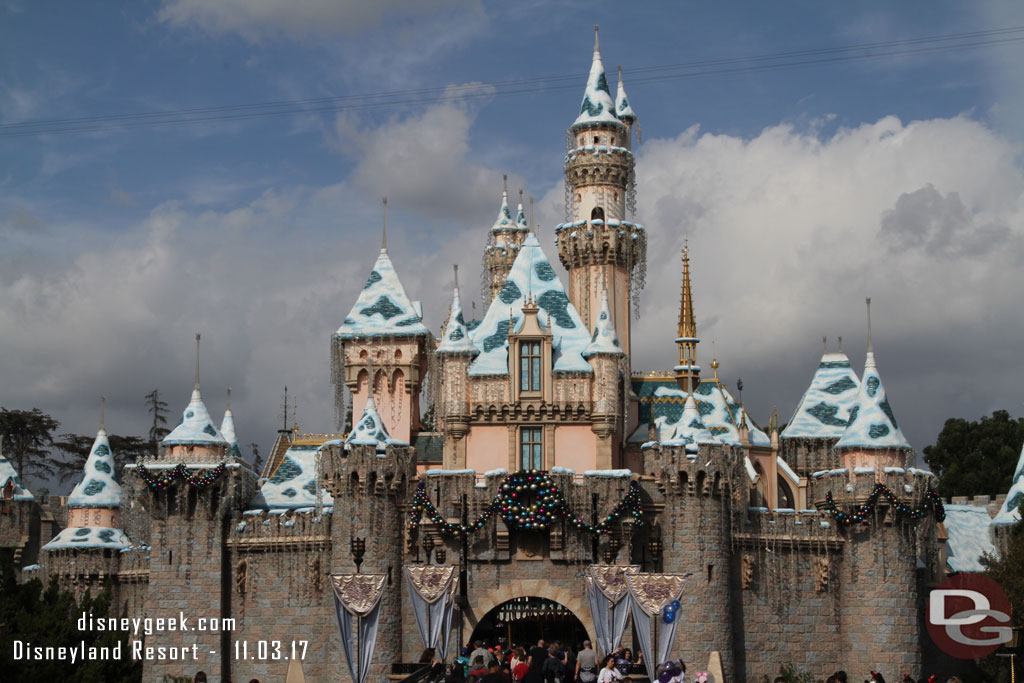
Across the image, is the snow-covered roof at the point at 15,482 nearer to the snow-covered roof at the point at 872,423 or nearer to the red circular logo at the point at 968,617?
the snow-covered roof at the point at 872,423

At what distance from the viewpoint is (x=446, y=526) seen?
44.5m

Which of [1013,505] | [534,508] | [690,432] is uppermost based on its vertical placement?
[690,432]

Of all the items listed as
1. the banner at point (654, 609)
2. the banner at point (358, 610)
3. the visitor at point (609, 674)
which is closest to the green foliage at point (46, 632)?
the banner at point (358, 610)

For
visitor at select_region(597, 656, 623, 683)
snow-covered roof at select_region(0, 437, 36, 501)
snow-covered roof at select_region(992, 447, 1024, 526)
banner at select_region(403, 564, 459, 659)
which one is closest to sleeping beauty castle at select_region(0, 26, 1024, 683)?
banner at select_region(403, 564, 459, 659)

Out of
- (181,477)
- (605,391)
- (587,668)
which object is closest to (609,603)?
(605,391)

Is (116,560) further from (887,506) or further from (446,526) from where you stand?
(887,506)

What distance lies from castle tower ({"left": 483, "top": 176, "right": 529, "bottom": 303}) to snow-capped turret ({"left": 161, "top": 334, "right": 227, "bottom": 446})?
2088 cm

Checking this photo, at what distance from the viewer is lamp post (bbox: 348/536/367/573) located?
44.5 m

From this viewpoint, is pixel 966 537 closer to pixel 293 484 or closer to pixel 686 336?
pixel 686 336

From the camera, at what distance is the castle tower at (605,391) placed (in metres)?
48.7

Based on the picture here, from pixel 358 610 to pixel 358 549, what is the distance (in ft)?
7.80

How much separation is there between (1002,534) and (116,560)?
3027 cm

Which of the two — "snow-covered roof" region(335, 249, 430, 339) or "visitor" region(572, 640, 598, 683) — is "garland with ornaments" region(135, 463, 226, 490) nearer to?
"snow-covered roof" region(335, 249, 430, 339)

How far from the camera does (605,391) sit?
1922 inches
